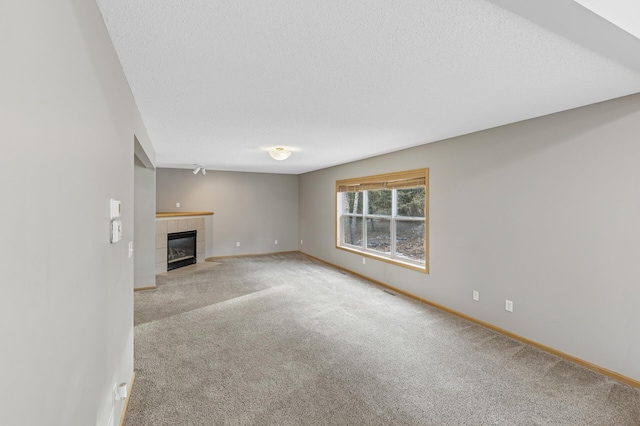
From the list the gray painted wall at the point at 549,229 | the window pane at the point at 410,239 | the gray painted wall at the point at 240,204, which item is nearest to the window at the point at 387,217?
the window pane at the point at 410,239

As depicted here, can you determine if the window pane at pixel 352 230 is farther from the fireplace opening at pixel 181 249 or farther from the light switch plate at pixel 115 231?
the light switch plate at pixel 115 231

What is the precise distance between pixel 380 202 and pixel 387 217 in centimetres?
38

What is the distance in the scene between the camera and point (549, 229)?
307cm

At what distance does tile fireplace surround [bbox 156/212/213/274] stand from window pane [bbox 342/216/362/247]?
3.42 metres

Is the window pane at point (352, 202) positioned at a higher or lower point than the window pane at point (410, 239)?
higher

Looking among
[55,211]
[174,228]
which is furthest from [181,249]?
[55,211]

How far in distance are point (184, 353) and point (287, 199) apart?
6.07 meters

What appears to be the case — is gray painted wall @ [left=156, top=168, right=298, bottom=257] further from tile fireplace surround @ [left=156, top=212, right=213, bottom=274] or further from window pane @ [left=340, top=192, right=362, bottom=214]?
window pane @ [left=340, top=192, right=362, bottom=214]

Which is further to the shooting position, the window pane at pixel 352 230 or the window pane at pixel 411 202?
the window pane at pixel 352 230

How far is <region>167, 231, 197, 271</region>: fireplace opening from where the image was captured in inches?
261

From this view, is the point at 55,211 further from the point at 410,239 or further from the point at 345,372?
the point at 410,239

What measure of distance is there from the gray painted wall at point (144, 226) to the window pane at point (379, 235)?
388 centimetres

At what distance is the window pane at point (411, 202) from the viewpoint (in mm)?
4840

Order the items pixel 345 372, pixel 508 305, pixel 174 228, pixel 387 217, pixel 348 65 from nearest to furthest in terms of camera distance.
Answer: pixel 348 65, pixel 345 372, pixel 508 305, pixel 387 217, pixel 174 228
